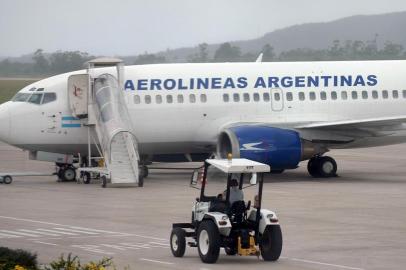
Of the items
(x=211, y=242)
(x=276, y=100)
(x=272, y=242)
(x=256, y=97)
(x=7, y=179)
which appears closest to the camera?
(x=211, y=242)

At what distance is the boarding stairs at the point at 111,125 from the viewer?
3916 centimetres

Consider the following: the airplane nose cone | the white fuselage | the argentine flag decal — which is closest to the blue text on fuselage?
the white fuselage

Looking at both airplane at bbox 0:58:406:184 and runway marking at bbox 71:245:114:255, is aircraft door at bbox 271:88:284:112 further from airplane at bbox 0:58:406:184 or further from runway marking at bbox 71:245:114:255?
runway marking at bbox 71:245:114:255

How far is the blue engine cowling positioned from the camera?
131 feet

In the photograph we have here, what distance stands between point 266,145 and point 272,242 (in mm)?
18149

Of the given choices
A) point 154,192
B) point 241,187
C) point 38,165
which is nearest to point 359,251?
point 241,187

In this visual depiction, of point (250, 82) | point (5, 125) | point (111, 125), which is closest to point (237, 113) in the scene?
point (250, 82)

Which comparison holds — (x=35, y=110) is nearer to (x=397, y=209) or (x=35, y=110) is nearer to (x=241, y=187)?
(x=397, y=209)

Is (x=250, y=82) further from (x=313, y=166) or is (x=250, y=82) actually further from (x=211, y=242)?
(x=211, y=242)

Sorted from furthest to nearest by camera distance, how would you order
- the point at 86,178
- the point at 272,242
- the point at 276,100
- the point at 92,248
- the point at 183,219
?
the point at 276,100, the point at 86,178, the point at 183,219, the point at 92,248, the point at 272,242

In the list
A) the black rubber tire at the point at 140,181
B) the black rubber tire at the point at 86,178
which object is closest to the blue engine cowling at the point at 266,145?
the black rubber tire at the point at 140,181

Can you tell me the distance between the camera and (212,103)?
42.1m

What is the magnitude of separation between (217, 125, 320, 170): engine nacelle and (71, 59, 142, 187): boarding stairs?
3.50 m

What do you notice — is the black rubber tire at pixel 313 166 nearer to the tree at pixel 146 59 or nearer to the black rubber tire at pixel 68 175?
the black rubber tire at pixel 68 175
